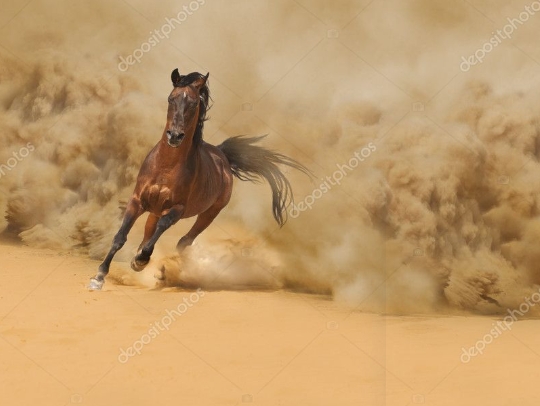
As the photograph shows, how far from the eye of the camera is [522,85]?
55.0 ft

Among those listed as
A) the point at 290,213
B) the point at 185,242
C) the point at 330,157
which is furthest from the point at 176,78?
the point at 330,157

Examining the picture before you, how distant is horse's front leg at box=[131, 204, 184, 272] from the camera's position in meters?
9.82

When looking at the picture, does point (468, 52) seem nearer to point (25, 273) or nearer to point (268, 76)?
point (268, 76)

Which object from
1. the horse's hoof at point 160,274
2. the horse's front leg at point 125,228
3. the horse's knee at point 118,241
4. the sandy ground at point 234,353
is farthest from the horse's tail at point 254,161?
the horse's knee at point 118,241

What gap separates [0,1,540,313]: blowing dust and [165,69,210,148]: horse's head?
11.0ft

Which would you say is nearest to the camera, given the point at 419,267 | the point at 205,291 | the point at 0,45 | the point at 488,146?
the point at 205,291

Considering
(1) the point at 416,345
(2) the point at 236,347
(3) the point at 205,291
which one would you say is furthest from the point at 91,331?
(1) the point at 416,345

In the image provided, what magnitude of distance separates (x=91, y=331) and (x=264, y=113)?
724 cm

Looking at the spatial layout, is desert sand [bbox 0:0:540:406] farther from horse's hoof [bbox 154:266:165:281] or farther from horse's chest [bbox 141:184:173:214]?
horse's chest [bbox 141:184:173:214]

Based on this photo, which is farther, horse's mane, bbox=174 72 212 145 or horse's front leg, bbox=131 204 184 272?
horse's mane, bbox=174 72 212 145

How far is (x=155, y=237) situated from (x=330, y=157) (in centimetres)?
651

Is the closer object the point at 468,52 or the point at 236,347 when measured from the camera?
the point at 236,347

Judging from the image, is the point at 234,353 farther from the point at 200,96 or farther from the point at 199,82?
the point at 199,82

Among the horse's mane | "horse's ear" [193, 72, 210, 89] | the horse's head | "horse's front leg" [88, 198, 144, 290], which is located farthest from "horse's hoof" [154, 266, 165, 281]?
"horse's ear" [193, 72, 210, 89]
